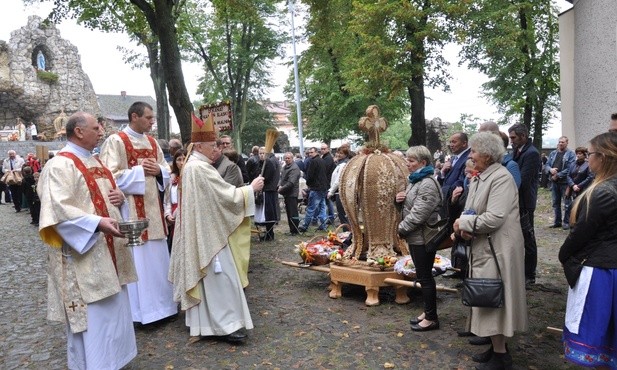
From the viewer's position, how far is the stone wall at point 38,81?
4350cm

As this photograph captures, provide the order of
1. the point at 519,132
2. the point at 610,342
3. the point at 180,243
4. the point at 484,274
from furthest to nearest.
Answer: the point at 519,132 → the point at 180,243 → the point at 484,274 → the point at 610,342

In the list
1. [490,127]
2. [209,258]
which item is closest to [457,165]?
[490,127]

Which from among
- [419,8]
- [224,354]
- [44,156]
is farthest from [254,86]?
[224,354]

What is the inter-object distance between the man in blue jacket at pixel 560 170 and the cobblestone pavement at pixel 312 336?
4.12 m

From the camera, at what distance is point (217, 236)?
5.32 m

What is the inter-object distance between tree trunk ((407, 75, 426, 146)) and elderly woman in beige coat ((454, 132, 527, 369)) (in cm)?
1579

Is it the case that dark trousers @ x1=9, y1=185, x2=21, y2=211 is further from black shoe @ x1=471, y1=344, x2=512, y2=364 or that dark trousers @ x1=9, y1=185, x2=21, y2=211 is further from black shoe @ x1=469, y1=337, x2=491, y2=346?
black shoe @ x1=471, y1=344, x2=512, y2=364

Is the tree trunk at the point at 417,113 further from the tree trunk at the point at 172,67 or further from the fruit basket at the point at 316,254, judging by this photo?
the fruit basket at the point at 316,254

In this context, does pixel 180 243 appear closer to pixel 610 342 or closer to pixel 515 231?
pixel 515 231

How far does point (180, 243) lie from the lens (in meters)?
5.46

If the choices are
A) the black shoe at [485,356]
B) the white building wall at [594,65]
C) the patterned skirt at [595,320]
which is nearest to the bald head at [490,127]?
the black shoe at [485,356]

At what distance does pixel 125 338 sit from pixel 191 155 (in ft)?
6.59

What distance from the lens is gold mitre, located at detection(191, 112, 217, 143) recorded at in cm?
554

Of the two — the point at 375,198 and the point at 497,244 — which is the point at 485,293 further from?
the point at 375,198
